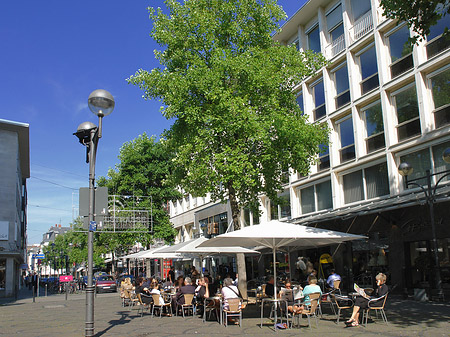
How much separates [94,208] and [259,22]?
39.7ft

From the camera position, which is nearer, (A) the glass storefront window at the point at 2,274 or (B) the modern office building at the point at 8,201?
(A) the glass storefront window at the point at 2,274

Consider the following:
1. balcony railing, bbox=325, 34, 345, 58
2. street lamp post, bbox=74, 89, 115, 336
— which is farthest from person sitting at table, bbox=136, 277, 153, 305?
balcony railing, bbox=325, 34, 345, 58

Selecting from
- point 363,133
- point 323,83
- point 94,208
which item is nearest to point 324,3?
point 323,83

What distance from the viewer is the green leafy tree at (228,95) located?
16.3 meters

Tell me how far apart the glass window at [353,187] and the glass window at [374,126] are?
5.44 ft

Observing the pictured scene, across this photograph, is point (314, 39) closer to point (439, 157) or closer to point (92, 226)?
point (439, 157)

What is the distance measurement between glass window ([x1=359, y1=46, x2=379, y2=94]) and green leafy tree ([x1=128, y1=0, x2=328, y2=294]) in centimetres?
475

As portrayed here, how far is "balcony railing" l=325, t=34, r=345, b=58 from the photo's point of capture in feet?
80.2

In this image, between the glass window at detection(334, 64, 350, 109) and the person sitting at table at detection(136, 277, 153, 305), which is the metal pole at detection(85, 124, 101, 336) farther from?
the glass window at detection(334, 64, 350, 109)

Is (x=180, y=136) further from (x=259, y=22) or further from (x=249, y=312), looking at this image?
(x=249, y=312)

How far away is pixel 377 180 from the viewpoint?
2136cm

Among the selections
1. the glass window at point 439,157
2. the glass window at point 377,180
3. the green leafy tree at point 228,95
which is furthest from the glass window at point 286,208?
the glass window at point 439,157

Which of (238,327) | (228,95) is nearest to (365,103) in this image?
(228,95)

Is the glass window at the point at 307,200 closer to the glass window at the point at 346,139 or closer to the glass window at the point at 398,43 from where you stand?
the glass window at the point at 346,139
